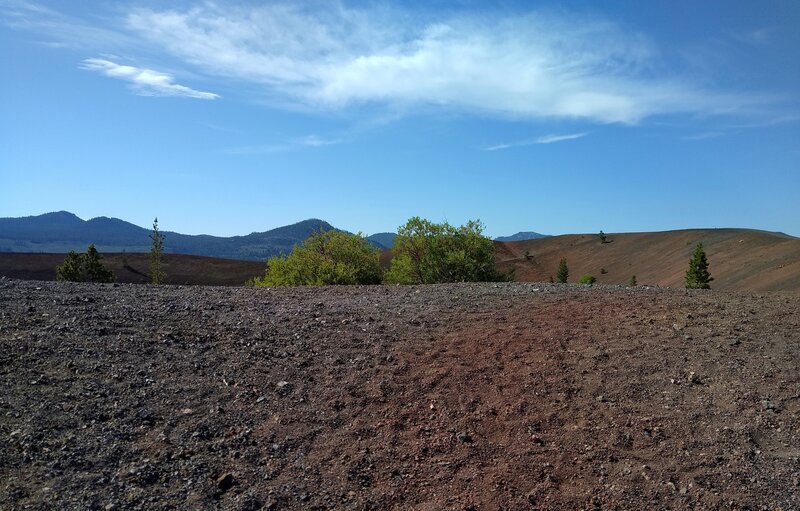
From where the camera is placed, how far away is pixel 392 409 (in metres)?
6.61

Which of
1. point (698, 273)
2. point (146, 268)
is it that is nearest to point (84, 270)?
point (698, 273)

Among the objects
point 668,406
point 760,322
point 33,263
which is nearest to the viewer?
point 668,406

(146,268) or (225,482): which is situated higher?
(146,268)

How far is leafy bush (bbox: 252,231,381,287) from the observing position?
87.8ft

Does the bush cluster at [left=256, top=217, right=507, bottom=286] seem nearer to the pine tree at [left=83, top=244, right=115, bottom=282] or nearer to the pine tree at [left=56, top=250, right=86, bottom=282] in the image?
the pine tree at [left=83, top=244, right=115, bottom=282]

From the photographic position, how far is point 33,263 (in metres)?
93.7

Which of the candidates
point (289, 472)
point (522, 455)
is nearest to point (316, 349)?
point (289, 472)

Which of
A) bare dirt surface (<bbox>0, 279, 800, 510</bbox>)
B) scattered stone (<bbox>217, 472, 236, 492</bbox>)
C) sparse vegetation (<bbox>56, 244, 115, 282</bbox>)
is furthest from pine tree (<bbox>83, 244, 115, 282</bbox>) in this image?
scattered stone (<bbox>217, 472, 236, 492</bbox>)

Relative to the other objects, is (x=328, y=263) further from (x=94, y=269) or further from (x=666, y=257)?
(x=666, y=257)

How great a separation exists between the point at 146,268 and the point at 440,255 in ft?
240

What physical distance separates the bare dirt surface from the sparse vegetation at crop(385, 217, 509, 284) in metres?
16.1

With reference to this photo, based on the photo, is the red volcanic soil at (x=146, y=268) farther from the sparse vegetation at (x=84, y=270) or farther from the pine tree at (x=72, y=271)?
the pine tree at (x=72, y=271)

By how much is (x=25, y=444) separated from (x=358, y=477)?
3.24 meters

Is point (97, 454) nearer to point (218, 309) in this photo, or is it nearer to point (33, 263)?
point (218, 309)
